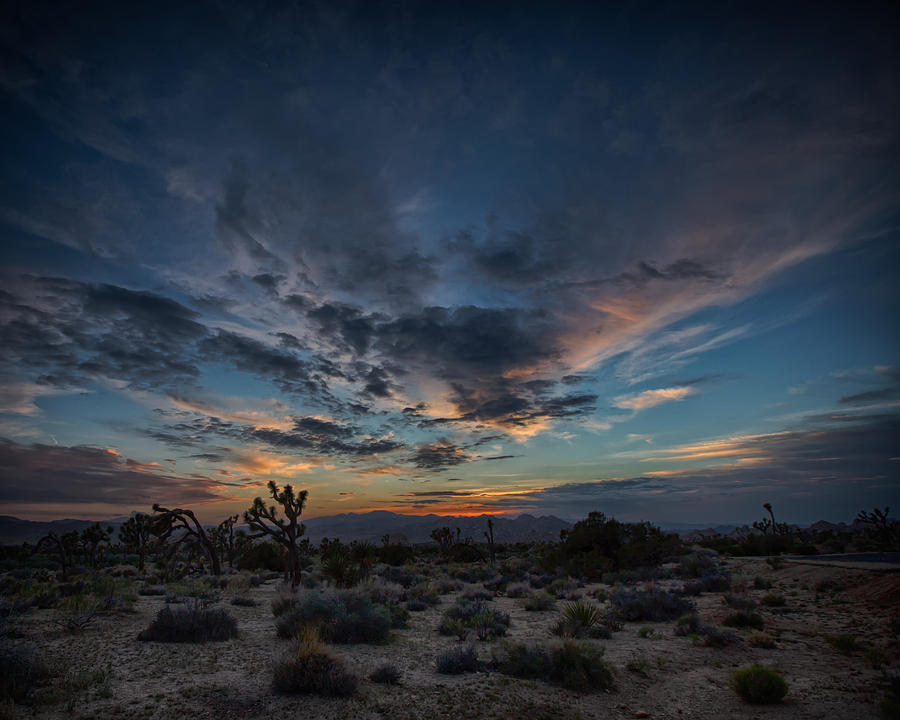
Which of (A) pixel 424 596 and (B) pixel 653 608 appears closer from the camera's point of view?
(B) pixel 653 608

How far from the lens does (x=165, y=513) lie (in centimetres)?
2242

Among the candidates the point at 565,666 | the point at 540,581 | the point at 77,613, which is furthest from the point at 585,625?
the point at 77,613

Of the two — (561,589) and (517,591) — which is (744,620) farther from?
(517,591)

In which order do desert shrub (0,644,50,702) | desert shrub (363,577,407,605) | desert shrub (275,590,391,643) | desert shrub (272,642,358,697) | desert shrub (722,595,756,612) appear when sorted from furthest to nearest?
desert shrub (363,577,407,605) < desert shrub (722,595,756,612) < desert shrub (275,590,391,643) < desert shrub (272,642,358,697) < desert shrub (0,644,50,702)

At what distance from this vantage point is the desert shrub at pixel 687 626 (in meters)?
12.2

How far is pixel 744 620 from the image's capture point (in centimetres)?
1272

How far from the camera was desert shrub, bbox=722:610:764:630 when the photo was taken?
12.5m

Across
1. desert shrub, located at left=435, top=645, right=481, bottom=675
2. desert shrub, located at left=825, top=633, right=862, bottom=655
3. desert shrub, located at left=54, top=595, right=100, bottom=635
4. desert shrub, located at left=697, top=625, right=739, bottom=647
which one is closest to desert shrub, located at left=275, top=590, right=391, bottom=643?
desert shrub, located at left=435, top=645, right=481, bottom=675

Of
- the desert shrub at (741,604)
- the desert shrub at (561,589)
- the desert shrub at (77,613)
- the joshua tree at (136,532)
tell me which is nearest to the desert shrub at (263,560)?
the joshua tree at (136,532)

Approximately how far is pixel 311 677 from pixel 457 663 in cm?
320

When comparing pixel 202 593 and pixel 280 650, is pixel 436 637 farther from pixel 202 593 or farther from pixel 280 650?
pixel 202 593

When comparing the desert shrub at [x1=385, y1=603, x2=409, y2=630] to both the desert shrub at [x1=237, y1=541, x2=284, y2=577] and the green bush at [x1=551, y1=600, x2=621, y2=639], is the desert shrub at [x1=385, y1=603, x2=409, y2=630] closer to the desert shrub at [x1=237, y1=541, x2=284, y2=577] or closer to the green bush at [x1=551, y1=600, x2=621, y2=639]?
the green bush at [x1=551, y1=600, x2=621, y2=639]

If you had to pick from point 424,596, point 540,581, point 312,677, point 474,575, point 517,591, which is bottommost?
point 474,575

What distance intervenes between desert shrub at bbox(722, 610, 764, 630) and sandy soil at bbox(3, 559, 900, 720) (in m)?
0.26
